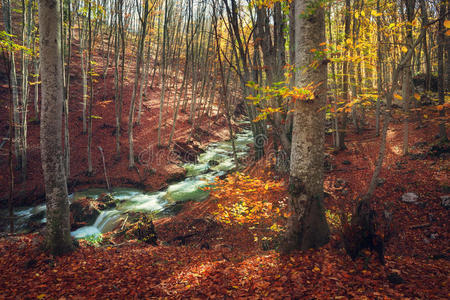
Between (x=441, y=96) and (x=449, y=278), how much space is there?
8.36 m

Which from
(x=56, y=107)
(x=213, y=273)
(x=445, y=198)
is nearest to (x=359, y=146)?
(x=445, y=198)

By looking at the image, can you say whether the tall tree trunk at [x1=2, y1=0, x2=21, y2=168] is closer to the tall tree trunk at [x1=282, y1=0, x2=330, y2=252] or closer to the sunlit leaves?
the sunlit leaves

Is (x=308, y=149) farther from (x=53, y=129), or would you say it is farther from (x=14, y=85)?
(x=14, y=85)

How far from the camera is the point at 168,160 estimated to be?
48.1 feet

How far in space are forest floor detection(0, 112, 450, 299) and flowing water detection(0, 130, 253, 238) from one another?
201cm

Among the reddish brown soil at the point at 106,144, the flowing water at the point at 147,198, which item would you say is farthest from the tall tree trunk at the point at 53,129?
the reddish brown soil at the point at 106,144

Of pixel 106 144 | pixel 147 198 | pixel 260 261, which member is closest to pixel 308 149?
pixel 260 261

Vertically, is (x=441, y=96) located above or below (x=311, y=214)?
above

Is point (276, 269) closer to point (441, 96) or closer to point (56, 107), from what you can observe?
point (56, 107)

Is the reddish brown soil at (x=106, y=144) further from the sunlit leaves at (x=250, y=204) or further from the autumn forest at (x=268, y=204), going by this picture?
the sunlit leaves at (x=250, y=204)

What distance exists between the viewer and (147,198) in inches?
433

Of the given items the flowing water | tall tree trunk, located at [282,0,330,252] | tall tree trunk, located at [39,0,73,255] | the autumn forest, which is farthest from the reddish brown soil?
tall tree trunk, located at [282,0,330,252]

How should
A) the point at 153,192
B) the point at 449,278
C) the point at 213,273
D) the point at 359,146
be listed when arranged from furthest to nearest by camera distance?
the point at 153,192 < the point at 359,146 < the point at 213,273 < the point at 449,278

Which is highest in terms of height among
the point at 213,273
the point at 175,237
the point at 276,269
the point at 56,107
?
the point at 56,107
